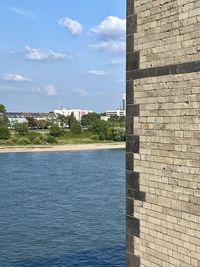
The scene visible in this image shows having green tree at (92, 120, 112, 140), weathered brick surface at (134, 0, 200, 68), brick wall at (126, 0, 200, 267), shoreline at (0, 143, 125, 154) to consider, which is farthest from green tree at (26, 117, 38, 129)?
weathered brick surface at (134, 0, 200, 68)

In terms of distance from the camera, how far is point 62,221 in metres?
30.5

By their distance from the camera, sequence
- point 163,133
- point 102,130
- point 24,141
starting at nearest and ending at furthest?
point 163,133 → point 24,141 → point 102,130

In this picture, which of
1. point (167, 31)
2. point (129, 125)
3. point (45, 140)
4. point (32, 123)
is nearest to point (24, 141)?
point (45, 140)

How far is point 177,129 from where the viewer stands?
8.80m

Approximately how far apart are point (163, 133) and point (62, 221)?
878 inches

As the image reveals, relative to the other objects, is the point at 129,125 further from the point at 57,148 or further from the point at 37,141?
the point at 37,141

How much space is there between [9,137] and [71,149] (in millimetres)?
18109

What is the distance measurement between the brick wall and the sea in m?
12.3

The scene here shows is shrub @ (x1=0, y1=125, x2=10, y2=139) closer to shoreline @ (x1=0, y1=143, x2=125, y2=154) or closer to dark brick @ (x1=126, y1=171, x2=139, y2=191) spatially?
shoreline @ (x1=0, y1=143, x2=125, y2=154)

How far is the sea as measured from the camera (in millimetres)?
23078

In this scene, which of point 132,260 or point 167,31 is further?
point 132,260

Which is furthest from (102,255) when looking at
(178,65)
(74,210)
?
(178,65)

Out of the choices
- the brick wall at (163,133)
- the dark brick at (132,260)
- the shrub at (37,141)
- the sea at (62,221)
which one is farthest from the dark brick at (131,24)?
the shrub at (37,141)

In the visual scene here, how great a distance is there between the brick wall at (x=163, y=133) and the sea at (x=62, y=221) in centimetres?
1225
